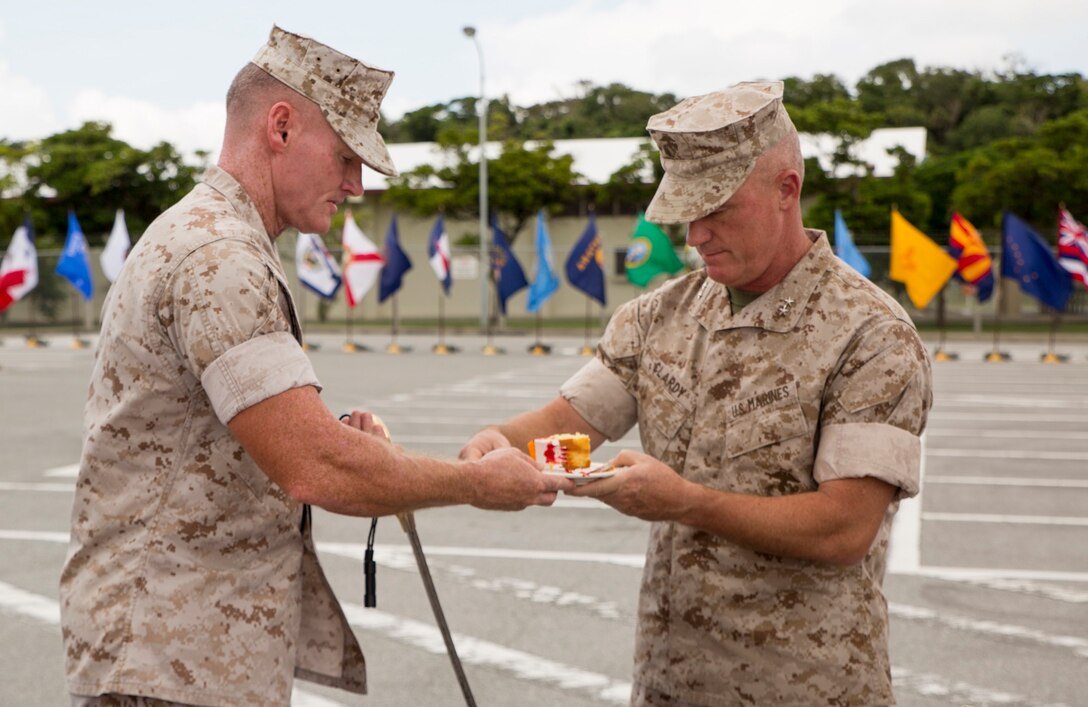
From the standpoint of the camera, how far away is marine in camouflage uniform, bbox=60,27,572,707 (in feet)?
7.75

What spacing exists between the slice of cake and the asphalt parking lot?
263 centimetres

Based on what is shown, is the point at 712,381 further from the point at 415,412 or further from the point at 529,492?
the point at 415,412

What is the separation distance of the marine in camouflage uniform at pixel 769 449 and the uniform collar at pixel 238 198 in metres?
0.85

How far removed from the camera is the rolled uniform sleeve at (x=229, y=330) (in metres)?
2.33

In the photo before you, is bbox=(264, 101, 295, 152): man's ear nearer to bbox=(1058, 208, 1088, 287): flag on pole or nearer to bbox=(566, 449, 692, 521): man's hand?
bbox=(566, 449, 692, 521): man's hand

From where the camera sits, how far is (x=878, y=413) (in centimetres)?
262

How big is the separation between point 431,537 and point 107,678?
19.9 feet

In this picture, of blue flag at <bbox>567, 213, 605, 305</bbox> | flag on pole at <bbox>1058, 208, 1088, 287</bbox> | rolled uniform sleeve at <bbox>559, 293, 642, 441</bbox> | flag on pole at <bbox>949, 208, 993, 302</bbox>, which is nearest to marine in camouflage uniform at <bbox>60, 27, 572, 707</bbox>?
rolled uniform sleeve at <bbox>559, 293, 642, 441</bbox>

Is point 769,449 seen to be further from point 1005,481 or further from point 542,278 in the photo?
point 542,278

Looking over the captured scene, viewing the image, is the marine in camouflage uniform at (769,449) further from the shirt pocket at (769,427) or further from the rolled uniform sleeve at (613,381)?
the rolled uniform sleeve at (613,381)

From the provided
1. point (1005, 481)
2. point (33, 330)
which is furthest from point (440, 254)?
point (1005, 481)

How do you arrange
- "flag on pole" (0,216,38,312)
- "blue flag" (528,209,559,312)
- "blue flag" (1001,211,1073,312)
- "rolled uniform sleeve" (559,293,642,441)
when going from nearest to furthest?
"rolled uniform sleeve" (559,293,642,441), "blue flag" (1001,211,1073,312), "blue flag" (528,209,559,312), "flag on pole" (0,216,38,312)

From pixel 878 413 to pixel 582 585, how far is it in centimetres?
475

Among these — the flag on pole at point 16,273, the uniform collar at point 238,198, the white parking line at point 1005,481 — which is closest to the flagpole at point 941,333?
the white parking line at point 1005,481
